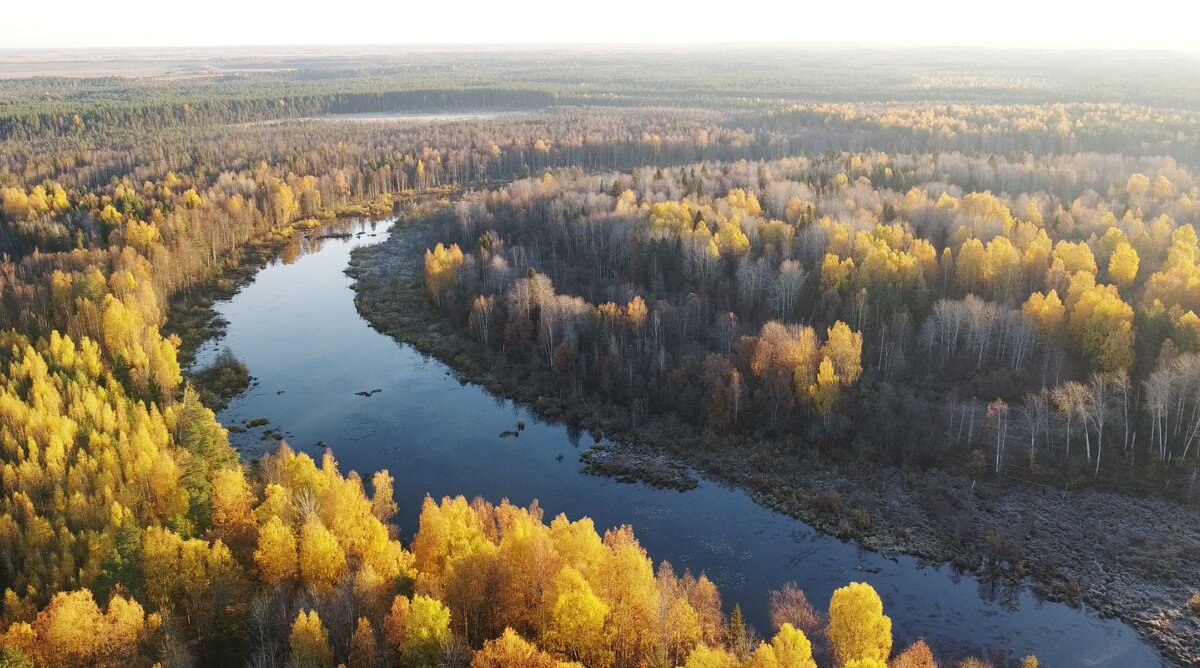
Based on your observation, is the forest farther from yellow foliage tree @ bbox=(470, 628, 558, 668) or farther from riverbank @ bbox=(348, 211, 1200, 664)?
riverbank @ bbox=(348, 211, 1200, 664)

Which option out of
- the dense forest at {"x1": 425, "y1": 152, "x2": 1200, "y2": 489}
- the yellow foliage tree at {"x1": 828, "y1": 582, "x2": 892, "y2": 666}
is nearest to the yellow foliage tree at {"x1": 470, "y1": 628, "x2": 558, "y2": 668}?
the yellow foliage tree at {"x1": 828, "y1": 582, "x2": 892, "y2": 666}

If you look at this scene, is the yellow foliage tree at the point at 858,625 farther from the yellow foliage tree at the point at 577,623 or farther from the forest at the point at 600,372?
the yellow foliage tree at the point at 577,623

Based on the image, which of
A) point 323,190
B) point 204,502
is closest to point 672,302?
point 204,502

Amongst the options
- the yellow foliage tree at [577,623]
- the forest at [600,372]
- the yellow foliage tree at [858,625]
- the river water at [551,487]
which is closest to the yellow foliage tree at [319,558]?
the forest at [600,372]

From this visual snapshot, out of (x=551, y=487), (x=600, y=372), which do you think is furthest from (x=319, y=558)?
(x=600, y=372)

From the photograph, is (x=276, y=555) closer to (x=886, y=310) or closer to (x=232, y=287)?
(x=886, y=310)

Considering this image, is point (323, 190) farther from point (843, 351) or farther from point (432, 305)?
point (843, 351)
